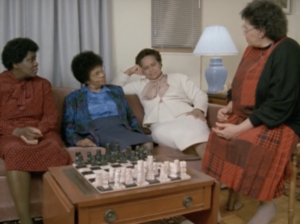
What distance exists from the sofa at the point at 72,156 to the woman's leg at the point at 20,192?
14cm

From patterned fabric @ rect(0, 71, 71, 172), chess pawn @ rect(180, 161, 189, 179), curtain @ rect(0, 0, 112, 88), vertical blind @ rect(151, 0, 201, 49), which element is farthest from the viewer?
vertical blind @ rect(151, 0, 201, 49)

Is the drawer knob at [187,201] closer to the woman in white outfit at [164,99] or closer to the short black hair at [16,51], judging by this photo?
the woman in white outfit at [164,99]

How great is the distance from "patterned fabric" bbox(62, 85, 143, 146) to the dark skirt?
1.5 inches

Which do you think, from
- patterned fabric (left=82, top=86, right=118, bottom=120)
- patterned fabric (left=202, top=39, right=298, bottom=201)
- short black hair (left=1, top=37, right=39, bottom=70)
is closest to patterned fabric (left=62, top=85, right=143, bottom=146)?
patterned fabric (left=82, top=86, right=118, bottom=120)

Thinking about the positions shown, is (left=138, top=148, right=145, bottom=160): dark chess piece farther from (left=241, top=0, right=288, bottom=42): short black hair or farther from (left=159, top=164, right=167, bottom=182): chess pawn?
(left=241, top=0, right=288, bottom=42): short black hair

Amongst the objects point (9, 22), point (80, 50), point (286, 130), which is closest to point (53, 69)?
point (80, 50)

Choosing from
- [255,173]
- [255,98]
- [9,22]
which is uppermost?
[9,22]

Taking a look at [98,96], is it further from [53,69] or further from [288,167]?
[288,167]

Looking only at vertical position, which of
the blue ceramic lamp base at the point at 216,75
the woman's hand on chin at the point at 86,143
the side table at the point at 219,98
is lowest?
the woman's hand on chin at the point at 86,143

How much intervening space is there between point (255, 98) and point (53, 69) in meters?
1.64

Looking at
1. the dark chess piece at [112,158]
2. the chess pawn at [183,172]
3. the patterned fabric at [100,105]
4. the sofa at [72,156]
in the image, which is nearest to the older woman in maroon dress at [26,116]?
the sofa at [72,156]

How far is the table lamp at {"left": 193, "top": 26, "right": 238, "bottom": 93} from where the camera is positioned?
290 centimetres

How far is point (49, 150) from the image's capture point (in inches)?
76.0

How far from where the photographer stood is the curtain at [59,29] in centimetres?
256
